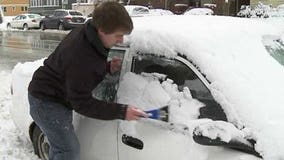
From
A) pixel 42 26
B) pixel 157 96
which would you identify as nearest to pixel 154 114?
pixel 157 96

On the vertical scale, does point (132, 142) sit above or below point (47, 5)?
above

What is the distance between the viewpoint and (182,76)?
343 cm

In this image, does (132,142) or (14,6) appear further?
(14,6)

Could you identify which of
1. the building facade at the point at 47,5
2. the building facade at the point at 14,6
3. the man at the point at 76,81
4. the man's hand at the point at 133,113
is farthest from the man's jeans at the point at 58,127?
the building facade at the point at 14,6

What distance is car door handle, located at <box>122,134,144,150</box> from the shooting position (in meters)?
3.47

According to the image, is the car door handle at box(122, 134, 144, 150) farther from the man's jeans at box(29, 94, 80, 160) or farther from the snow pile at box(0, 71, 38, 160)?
the snow pile at box(0, 71, 38, 160)

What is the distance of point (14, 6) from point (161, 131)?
256 ft

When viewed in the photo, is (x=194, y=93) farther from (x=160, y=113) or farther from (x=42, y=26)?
(x=42, y=26)

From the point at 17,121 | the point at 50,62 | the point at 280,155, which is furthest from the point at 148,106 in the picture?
the point at 17,121

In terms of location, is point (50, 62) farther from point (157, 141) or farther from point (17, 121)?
point (17, 121)

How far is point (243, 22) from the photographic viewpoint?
3.94 meters

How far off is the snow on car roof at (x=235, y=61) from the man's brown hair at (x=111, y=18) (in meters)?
0.42

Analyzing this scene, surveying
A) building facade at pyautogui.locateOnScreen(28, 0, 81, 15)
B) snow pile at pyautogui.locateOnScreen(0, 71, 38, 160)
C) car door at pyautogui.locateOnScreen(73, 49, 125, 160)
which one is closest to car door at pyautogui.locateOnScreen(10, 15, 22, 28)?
building facade at pyautogui.locateOnScreen(28, 0, 81, 15)

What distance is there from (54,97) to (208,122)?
45.2 inches
